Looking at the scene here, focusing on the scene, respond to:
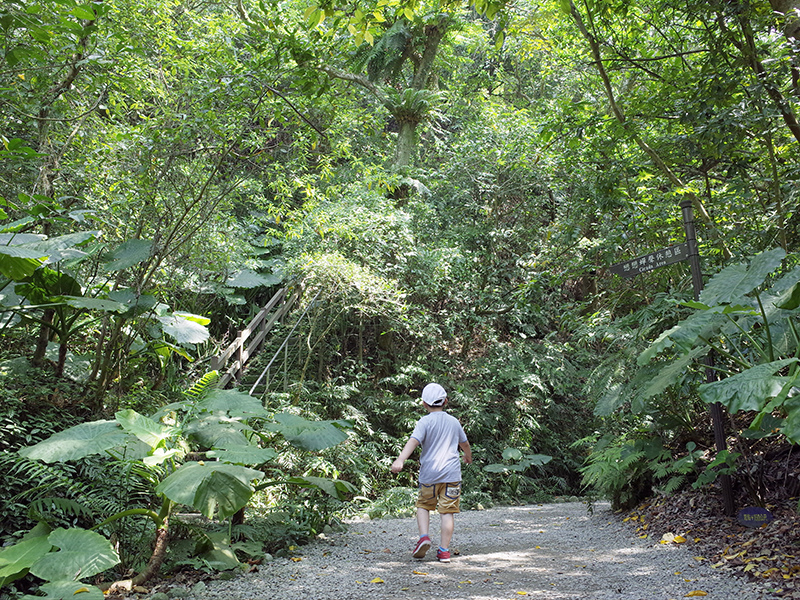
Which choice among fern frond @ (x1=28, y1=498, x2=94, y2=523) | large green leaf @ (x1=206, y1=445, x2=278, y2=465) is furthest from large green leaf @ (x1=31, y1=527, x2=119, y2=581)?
large green leaf @ (x1=206, y1=445, x2=278, y2=465)

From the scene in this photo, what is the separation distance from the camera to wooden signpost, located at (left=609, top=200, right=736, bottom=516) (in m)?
4.45

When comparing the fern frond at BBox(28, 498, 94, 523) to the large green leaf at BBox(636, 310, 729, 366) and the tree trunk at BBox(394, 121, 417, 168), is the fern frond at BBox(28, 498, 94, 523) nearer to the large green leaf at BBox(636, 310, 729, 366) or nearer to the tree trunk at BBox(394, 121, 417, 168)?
the large green leaf at BBox(636, 310, 729, 366)

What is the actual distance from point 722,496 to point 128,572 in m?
4.52

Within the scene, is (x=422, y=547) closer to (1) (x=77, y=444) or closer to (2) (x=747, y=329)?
(1) (x=77, y=444)

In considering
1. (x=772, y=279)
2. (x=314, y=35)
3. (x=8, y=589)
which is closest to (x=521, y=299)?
(x=772, y=279)

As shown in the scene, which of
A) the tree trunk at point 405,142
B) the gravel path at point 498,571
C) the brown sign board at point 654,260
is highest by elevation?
the tree trunk at point 405,142

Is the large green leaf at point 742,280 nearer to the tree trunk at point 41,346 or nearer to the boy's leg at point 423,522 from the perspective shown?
the boy's leg at point 423,522

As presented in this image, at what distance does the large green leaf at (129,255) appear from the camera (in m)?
5.15

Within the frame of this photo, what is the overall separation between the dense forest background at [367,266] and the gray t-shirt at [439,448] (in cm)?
83

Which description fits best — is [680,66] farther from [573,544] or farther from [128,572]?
[128,572]

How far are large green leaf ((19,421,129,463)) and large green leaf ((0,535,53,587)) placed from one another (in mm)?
457

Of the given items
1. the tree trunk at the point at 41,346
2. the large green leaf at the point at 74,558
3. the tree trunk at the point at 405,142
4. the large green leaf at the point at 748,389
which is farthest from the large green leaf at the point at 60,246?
the tree trunk at the point at 405,142

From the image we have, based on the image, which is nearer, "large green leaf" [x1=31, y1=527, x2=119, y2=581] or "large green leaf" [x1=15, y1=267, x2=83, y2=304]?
"large green leaf" [x1=31, y1=527, x2=119, y2=581]

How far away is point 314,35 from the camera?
4223 millimetres
